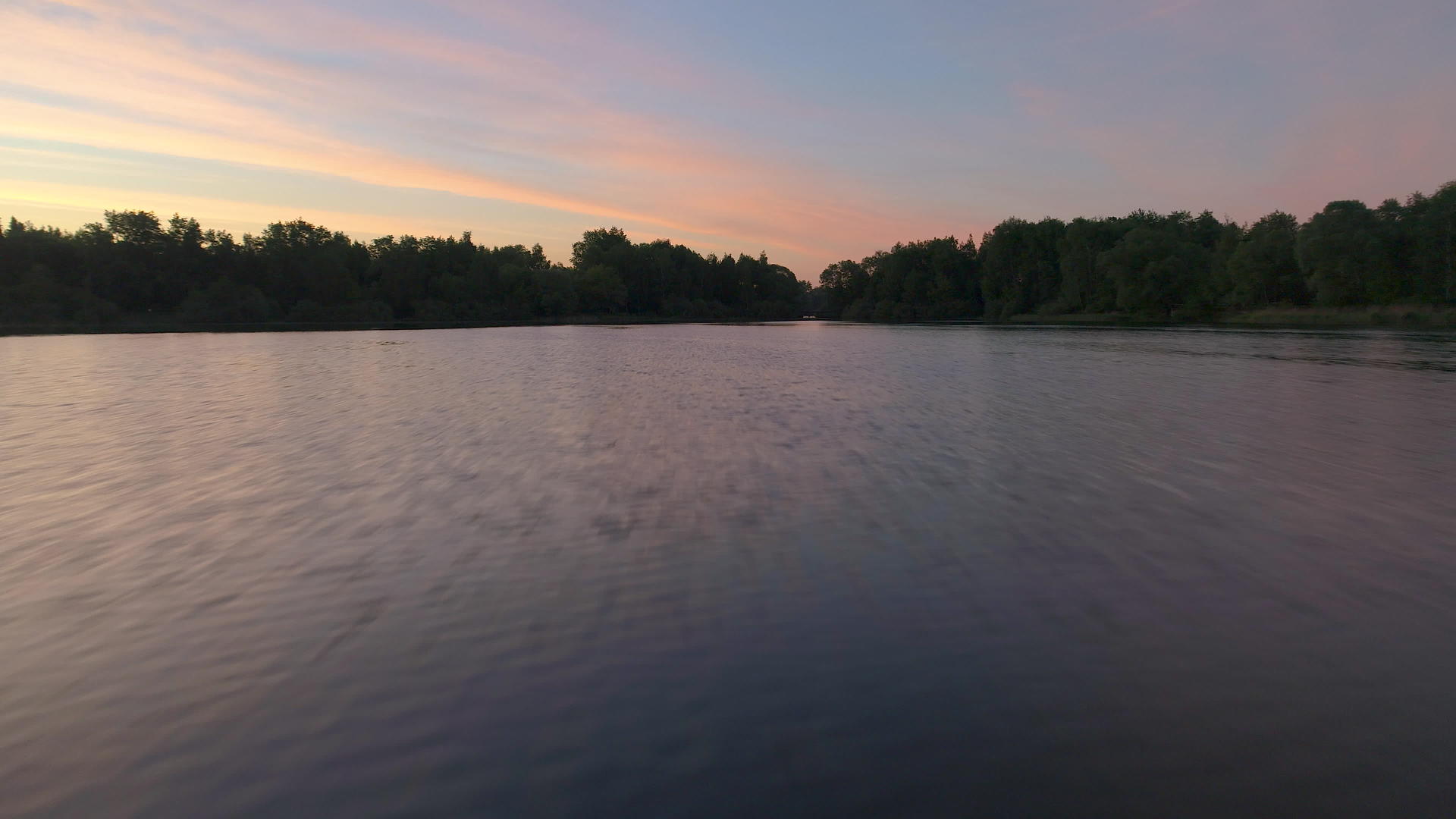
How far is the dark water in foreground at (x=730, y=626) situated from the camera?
4.60m

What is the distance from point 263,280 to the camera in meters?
147

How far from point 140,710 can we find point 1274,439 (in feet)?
63.8

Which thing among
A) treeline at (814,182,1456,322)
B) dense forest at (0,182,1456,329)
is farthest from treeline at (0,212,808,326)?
treeline at (814,182,1456,322)

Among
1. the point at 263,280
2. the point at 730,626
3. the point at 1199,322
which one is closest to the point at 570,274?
the point at 263,280

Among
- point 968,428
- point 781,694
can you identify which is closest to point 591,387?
point 968,428

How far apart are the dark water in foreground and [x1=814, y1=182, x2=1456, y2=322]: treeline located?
312ft

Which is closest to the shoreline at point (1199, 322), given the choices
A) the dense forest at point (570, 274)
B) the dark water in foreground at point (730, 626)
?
the dense forest at point (570, 274)

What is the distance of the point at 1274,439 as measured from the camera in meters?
17.0

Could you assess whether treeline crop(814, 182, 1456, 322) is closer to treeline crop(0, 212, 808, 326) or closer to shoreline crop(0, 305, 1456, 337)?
shoreline crop(0, 305, 1456, 337)

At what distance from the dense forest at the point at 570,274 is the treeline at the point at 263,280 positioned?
0.98ft

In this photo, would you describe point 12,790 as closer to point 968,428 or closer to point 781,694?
point 781,694

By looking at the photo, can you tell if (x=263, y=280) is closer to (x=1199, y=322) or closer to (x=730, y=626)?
(x=1199, y=322)

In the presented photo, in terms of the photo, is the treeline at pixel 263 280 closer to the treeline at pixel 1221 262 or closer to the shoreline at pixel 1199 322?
the shoreline at pixel 1199 322

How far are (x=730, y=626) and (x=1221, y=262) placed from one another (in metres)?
133
